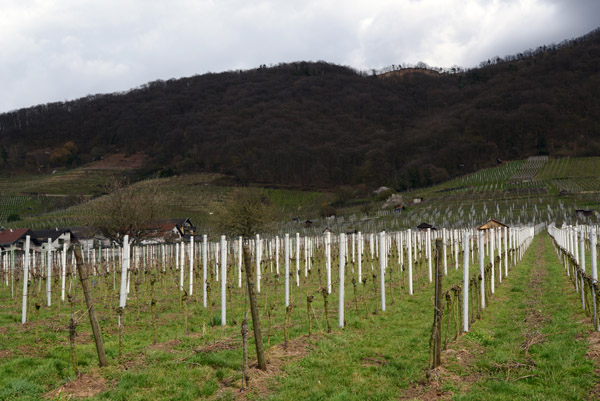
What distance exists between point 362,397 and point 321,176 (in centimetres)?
13041

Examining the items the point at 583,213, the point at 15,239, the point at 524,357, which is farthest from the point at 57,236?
the point at 583,213

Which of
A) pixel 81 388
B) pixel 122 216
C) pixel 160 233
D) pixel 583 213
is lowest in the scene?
pixel 81 388

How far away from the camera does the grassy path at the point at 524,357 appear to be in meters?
5.46

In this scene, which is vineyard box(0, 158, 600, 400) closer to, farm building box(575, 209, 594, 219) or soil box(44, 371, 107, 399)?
soil box(44, 371, 107, 399)

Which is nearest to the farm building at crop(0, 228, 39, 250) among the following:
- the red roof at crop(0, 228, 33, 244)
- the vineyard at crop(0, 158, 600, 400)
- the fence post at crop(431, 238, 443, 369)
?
the red roof at crop(0, 228, 33, 244)

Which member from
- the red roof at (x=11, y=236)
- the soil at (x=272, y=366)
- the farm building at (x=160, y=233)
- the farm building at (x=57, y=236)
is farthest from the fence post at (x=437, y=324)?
the red roof at (x=11, y=236)

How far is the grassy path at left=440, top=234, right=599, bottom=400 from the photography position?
546 centimetres

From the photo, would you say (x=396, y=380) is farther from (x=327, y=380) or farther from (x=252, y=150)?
(x=252, y=150)

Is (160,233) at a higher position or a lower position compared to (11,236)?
higher

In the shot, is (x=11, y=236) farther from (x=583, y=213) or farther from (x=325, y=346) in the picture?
(x=583, y=213)

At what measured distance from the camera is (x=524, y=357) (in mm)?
6633

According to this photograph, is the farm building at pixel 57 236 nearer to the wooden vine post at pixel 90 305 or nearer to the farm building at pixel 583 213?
the wooden vine post at pixel 90 305

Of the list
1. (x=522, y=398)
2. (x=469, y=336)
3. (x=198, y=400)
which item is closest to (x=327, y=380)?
(x=198, y=400)

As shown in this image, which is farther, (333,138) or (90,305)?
(333,138)
